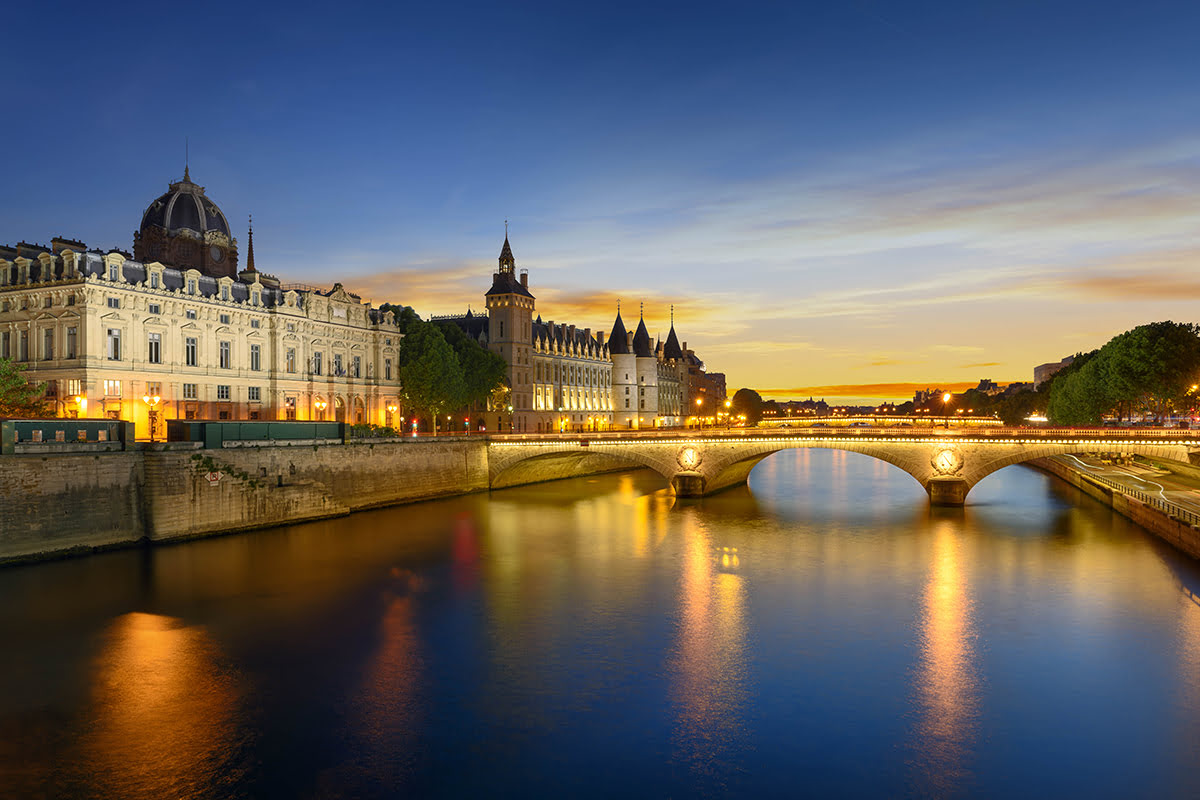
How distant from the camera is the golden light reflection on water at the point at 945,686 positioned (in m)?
22.1

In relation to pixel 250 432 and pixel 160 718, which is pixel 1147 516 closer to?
pixel 160 718

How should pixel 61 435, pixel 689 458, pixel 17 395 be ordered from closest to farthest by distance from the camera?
1. pixel 61 435
2. pixel 17 395
3. pixel 689 458

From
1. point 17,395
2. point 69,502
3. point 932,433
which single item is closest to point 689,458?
point 932,433

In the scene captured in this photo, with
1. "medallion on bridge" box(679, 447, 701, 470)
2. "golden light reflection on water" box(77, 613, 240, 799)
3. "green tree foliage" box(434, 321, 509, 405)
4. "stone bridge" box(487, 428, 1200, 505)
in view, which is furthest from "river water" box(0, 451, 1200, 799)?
"green tree foliage" box(434, 321, 509, 405)

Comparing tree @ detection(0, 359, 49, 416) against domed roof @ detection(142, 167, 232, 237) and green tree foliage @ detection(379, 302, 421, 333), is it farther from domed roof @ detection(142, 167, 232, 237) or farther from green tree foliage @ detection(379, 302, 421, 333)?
green tree foliage @ detection(379, 302, 421, 333)

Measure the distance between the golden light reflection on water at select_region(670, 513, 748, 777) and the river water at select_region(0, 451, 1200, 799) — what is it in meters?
0.12

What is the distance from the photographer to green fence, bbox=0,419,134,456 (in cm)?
4338

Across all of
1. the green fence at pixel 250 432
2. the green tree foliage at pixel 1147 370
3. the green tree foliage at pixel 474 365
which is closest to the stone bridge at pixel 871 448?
the green tree foliage at pixel 474 365

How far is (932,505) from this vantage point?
6788cm

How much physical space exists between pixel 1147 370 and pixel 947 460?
37.5 m

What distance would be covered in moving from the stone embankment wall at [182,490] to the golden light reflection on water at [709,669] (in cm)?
2892

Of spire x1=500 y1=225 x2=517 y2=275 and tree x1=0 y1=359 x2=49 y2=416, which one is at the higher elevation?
spire x1=500 y1=225 x2=517 y2=275

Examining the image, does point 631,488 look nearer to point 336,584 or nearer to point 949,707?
point 336,584

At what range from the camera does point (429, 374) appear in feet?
298
